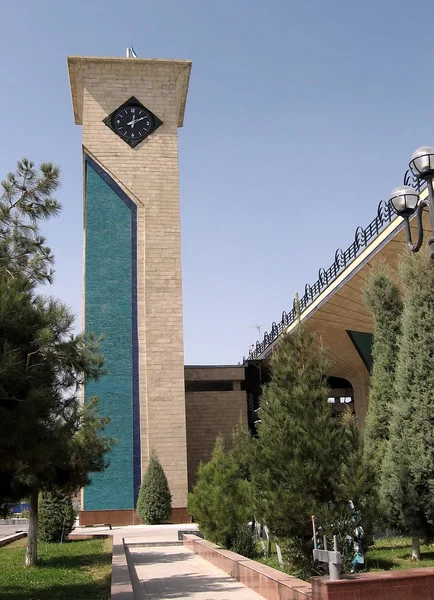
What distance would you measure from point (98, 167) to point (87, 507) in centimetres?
1241

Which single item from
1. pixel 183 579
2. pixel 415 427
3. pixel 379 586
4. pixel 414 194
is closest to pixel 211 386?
pixel 183 579

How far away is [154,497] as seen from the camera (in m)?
21.6

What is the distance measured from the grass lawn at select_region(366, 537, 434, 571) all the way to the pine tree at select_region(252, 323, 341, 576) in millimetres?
1560

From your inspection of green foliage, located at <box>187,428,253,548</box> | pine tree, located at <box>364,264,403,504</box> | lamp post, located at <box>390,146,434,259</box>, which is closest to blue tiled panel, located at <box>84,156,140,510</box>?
green foliage, located at <box>187,428,253,548</box>

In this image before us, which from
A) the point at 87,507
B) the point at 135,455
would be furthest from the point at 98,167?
the point at 87,507

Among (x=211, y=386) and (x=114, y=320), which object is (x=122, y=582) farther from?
(x=211, y=386)

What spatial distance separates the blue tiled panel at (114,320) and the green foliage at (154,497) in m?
0.92

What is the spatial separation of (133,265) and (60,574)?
14.0 metres

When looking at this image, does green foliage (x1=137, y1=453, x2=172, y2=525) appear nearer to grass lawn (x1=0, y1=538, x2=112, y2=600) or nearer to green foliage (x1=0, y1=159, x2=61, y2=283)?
grass lawn (x1=0, y1=538, x2=112, y2=600)

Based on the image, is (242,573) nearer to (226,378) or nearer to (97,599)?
(97,599)

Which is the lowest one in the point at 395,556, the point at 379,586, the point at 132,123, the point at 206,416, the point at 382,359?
the point at 395,556

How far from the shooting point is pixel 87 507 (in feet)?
73.9

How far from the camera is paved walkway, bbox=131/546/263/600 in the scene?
8.97 metres

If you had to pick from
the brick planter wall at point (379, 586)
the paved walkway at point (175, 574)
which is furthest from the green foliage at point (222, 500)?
the brick planter wall at point (379, 586)
